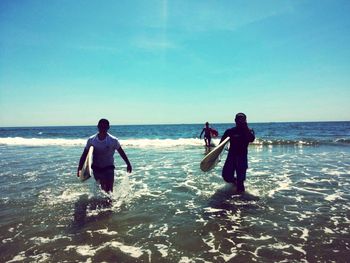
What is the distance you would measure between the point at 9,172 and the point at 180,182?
7.24 m

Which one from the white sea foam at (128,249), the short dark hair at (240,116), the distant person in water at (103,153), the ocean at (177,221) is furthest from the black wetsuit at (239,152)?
the white sea foam at (128,249)

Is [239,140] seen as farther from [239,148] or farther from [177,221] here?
[177,221]

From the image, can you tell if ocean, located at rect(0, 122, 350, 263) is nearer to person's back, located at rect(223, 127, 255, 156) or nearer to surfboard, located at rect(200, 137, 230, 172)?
surfboard, located at rect(200, 137, 230, 172)

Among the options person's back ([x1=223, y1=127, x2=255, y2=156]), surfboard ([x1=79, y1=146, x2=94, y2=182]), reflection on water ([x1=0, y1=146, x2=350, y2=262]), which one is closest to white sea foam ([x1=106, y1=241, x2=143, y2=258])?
reflection on water ([x1=0, y1=146, x2=350, y2=262])

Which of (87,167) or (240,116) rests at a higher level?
(240,116)

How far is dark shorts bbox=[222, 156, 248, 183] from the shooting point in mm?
7984

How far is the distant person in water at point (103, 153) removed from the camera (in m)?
6.94

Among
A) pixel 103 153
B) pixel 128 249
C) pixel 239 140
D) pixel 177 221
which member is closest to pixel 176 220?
pixel 177 221

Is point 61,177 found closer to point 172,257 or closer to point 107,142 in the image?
point 107,142

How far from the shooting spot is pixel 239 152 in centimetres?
806

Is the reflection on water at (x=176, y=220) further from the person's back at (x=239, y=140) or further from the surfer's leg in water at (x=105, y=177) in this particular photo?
the person's back at (x=239, y=140)

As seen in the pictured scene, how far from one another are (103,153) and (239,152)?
11.8ft

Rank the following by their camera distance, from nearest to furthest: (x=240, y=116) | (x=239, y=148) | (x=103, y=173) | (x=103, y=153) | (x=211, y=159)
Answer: (x=103, y=153), (x=103, y=173), (x=240, y=116), (x=239, y=148), (x=211, y=159)

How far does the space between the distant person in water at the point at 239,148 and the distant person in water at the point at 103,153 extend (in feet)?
10.2
